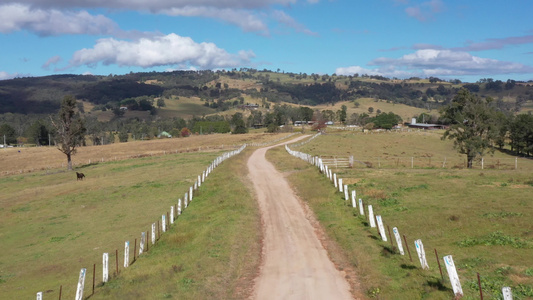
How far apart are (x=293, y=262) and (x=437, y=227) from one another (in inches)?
309

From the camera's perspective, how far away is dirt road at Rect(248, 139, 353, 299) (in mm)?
14081

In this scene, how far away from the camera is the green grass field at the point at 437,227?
13.8 m

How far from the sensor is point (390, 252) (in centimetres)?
1755

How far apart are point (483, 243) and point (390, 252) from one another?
12.4 feet

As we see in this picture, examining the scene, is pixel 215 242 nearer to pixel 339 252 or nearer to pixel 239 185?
pixel 339 252

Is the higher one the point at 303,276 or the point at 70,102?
the point at 70,102

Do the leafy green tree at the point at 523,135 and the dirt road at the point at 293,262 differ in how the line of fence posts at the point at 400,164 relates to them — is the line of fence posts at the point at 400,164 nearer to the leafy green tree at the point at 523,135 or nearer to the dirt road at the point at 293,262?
the dirt road at the point at 293,262

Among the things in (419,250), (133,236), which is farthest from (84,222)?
(419,250)

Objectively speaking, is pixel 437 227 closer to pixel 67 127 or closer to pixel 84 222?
pixel 84 222

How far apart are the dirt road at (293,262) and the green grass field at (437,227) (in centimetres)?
103

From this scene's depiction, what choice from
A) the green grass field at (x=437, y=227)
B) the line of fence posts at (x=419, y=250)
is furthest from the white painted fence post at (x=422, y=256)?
the green grass field at (x=437, y=227)

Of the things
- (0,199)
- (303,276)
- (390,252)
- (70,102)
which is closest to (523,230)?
(390,252)

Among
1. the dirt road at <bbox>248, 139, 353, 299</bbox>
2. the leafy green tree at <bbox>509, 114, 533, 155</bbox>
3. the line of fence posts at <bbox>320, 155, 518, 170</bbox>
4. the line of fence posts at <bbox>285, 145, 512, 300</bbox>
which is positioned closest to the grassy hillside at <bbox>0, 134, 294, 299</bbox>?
the dirt road at <bbox>248, 139, 353, 299</bbox>

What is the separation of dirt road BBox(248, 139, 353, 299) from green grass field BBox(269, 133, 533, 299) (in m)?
1.03
